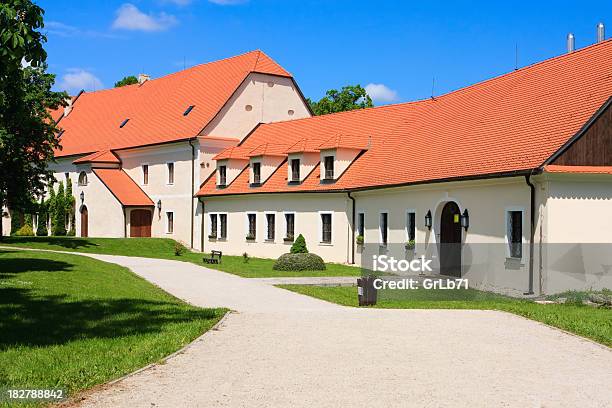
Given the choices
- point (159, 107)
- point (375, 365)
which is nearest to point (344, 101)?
point (159, 107)

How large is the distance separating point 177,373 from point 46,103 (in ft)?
91.2

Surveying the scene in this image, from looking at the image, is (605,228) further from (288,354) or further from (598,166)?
(288,354)

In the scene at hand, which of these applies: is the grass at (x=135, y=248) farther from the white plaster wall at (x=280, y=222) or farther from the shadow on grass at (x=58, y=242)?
the white plaster wall at (x=280, y=222)

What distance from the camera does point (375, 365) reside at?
1035cm

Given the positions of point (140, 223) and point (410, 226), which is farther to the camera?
point (140, 223)

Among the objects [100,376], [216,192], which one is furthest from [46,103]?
[100,376]

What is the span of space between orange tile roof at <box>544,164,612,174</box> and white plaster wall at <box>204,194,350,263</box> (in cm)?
1418

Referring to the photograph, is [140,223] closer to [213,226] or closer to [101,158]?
[101,158]

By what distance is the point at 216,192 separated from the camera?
41.4 m

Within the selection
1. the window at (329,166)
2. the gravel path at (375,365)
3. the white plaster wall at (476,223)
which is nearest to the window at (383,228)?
the white plaster wall at (476,223)

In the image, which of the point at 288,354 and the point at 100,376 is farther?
the point at 288,354

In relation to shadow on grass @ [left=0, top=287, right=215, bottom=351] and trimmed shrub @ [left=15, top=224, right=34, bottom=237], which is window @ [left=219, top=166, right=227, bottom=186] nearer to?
trimmed shrub @ [left=15, top=224, right=34, bottom=237]

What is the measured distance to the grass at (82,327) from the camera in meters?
9.82

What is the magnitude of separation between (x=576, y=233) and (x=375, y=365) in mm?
12300
